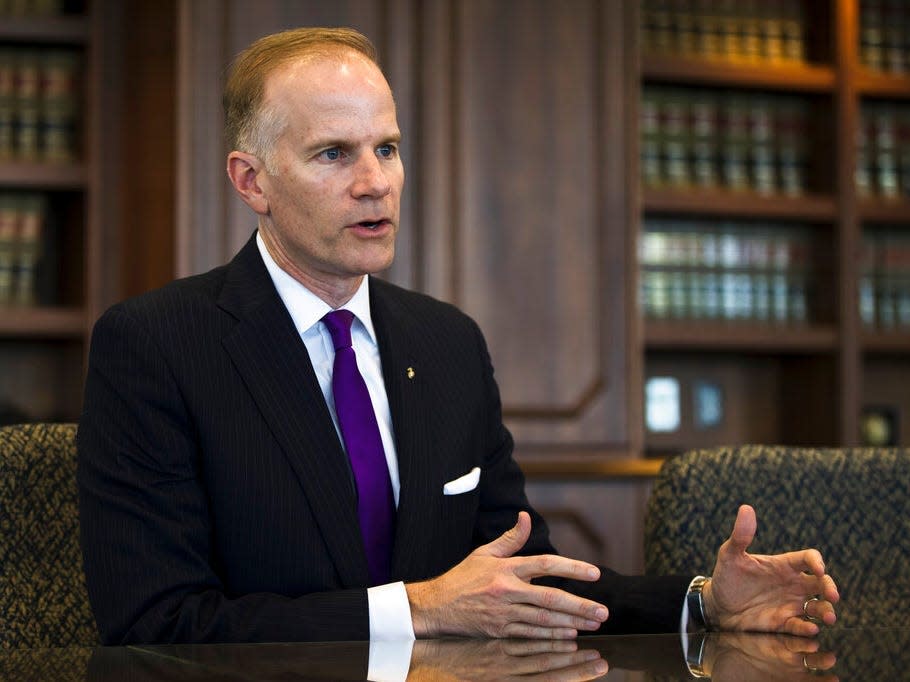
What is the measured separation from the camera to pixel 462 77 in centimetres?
352

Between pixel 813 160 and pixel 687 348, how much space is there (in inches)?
29.7

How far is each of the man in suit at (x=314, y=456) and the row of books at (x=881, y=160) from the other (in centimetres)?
270

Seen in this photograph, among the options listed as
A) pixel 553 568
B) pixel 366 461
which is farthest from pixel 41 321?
pixel 553 568

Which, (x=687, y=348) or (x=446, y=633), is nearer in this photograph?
(x=446, y=633)

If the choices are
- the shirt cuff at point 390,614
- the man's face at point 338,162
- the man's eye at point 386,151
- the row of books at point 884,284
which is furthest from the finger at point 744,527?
the row of books at point 884,284

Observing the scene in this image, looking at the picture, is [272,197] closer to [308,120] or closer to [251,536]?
[308,120]

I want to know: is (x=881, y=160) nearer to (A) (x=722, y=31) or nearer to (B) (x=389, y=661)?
(A) (x=722, y=31)

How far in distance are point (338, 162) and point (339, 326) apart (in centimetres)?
23

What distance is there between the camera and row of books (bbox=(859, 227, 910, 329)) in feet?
13.7

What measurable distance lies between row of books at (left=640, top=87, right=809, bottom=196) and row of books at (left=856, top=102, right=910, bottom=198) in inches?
8.8


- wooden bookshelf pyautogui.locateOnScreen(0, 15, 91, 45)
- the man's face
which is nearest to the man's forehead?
the man's face

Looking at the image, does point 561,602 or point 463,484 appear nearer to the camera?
point 561,602

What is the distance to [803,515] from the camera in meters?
1.79

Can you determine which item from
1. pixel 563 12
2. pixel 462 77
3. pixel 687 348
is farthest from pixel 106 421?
pixel 687 348
